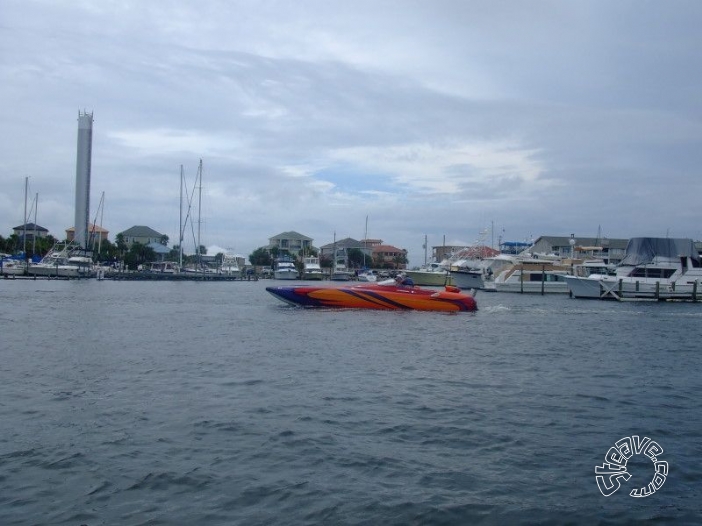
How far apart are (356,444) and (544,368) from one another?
8651 millimetres

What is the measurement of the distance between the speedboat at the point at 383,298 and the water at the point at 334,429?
11.5 meters

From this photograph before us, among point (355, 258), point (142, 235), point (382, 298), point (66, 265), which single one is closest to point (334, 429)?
point (382, 298)

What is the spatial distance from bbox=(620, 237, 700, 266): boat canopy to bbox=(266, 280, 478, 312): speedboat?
22.6m

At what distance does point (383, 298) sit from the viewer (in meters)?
33.2

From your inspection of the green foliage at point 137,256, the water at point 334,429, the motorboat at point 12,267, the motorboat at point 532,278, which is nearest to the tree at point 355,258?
the green foliage at point 137,256

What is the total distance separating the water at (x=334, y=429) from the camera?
24.6 feet

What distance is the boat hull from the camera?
33.2 metres

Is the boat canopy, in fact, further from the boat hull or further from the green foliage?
the green foliage

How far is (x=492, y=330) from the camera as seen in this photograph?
26.1 metres

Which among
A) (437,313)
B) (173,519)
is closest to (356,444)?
(173,519)

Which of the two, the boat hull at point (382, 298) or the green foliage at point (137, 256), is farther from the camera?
the green foliage at point (137, 256)

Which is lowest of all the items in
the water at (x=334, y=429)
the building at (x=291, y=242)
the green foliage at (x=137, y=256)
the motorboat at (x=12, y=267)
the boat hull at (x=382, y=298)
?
the water at (x=334, y=429)

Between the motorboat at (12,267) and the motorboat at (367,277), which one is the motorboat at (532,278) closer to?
the motorboat at (367,277)

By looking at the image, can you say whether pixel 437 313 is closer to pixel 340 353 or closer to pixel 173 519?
pixel 340 353
